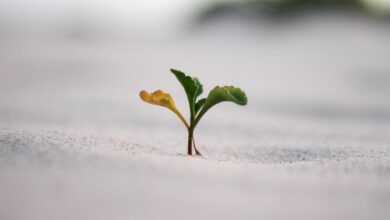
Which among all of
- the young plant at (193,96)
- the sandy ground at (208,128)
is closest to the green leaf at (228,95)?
the young plant at (193,96)

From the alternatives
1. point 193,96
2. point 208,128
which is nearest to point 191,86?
point 193,96

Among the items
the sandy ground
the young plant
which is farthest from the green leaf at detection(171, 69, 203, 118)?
the sandy ground

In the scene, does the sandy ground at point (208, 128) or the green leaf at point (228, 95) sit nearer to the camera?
the sandy ground at point (208, 128)

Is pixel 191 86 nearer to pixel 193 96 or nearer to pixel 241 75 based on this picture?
pixel 193 96

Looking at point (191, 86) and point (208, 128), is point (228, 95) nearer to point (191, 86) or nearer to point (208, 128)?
point (191, 86)

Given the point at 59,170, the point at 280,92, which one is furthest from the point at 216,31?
the point at 59,170

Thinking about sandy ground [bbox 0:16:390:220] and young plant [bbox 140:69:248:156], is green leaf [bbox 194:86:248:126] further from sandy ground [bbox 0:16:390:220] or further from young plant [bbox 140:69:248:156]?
sandy ground [bbox 0:16:390:220]

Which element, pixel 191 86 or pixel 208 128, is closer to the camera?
pixel 191 86

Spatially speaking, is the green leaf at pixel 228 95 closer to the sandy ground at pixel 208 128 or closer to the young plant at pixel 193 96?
the young plant at pixel 193 96

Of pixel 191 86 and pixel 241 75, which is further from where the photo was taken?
pixel 241 75
